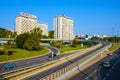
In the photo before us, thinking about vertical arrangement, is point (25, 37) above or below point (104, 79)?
above

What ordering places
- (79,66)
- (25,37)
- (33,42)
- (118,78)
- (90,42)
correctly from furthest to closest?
(90,42)
(25,37)
(33,42)
(79,66)
(118,78)

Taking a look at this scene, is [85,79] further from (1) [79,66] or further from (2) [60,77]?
(1) [79,66]

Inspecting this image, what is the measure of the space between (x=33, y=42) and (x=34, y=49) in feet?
13.9

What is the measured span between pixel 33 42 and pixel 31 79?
6758 centimetres

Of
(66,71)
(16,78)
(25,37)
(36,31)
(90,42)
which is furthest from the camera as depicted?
(90,42)

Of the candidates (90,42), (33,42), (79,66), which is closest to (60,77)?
(79,66)

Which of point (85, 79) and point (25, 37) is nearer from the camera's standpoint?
point (85, 79)

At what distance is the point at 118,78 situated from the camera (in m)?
41.8

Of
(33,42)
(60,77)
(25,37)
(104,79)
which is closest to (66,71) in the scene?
(60,77)

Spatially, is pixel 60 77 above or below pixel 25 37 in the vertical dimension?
below

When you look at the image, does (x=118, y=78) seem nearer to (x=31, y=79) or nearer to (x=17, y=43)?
(x=31, y=79)

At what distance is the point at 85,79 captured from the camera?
130 feet

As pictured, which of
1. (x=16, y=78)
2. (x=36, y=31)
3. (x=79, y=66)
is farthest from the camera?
(x=36, y=31)

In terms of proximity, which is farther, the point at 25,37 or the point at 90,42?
the point at 90,42
